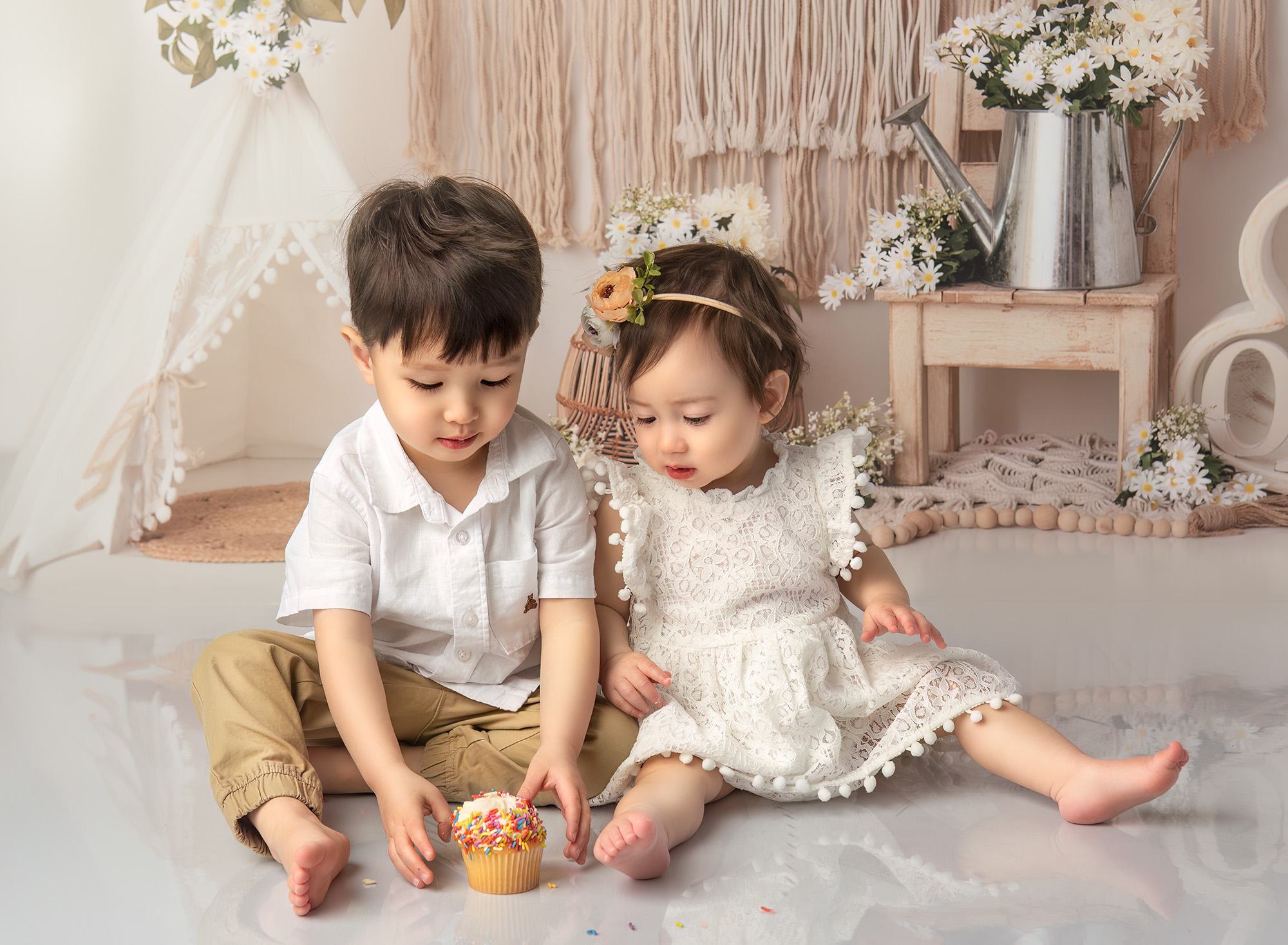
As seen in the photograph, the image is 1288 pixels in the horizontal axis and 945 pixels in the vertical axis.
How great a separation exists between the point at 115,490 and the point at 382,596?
985 millimetres

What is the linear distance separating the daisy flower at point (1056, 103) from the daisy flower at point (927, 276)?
311 millimetres

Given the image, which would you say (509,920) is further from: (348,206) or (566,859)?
(348,206)

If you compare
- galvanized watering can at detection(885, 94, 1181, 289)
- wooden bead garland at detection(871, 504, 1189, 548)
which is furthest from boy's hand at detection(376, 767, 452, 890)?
galvanized watering can at detection(885, 94, 1181, 289)

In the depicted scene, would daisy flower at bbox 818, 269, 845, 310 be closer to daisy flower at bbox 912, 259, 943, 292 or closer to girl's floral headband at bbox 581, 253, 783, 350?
daisy flower at bbox 912, 259, 943, 292

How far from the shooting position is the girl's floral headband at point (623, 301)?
3.87 feet

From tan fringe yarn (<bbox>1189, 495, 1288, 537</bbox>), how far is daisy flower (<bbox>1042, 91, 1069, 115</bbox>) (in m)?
0.69

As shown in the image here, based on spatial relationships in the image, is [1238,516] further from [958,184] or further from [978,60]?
[978,60]

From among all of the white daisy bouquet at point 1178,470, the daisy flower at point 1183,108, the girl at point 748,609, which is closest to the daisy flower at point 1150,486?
the white daisy bouquet at point 1178,470

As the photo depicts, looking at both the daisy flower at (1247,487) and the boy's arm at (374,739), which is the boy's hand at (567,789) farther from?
the daisy flower at (1247,487)

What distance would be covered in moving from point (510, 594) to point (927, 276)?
1.23 metres

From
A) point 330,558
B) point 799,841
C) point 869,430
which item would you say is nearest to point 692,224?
point 869,430

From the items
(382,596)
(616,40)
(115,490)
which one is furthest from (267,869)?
(616,40)

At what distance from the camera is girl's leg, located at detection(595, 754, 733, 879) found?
973 millimetres

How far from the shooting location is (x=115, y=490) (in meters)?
1.94
